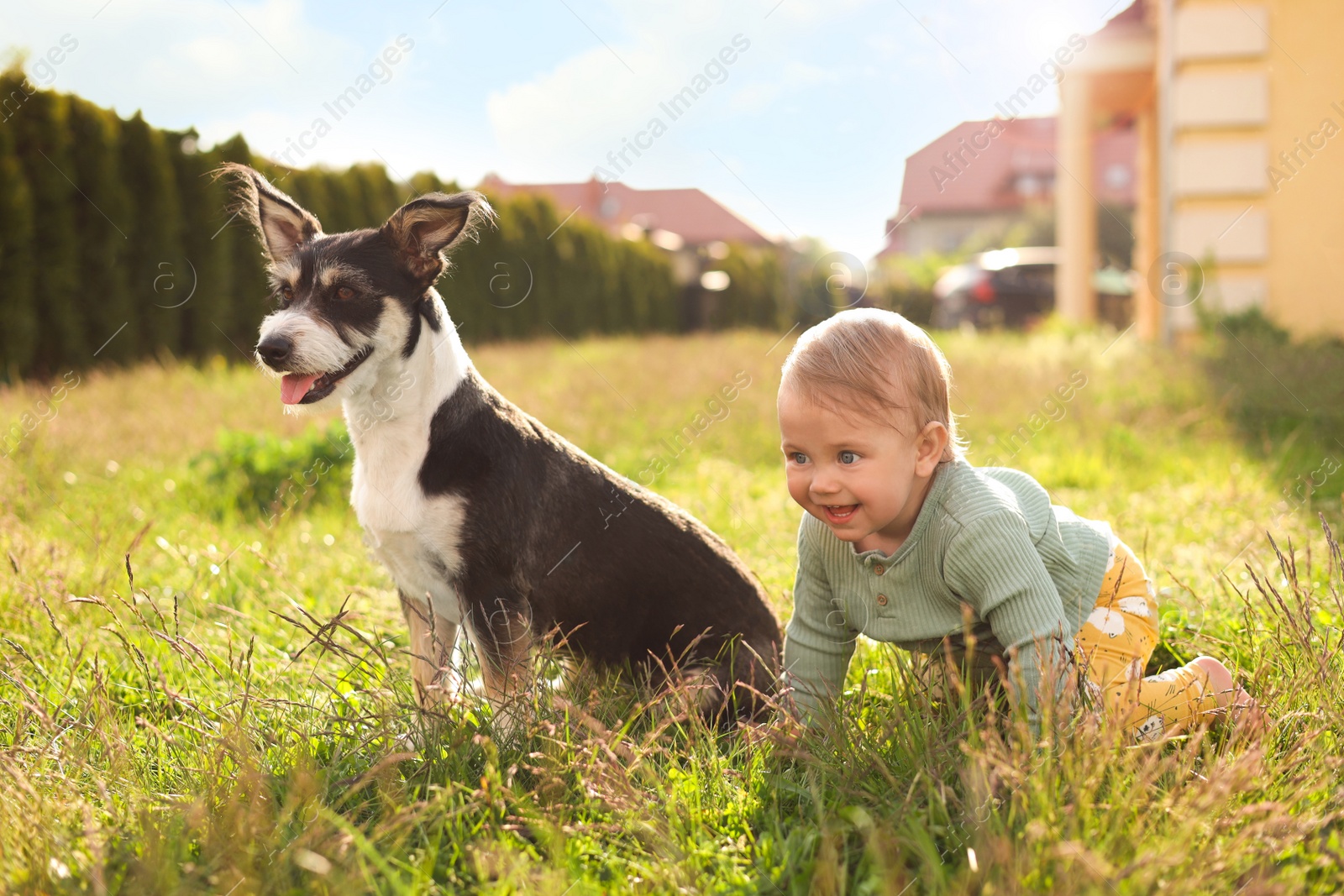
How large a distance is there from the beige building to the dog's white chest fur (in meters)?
10.4

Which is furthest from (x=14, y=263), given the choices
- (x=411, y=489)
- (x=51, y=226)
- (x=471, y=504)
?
(x=471, y=504)

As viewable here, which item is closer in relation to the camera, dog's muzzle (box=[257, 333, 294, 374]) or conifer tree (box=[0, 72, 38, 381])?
Result: dog's muzzle (box=[257, 333, 294, 374])

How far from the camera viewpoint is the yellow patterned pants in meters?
2.44

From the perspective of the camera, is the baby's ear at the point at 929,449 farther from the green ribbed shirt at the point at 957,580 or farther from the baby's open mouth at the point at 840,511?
the baby's open mouth at the point at 840,511

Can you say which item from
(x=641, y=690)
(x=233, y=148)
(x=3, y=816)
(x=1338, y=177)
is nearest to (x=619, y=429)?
(x=641, y=690)

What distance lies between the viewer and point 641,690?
2.83 metres

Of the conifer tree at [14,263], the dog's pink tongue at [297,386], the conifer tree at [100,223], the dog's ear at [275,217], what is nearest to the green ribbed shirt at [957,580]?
the dog's pink tongue at [297,386]

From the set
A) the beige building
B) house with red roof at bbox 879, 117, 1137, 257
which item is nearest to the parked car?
the beige building

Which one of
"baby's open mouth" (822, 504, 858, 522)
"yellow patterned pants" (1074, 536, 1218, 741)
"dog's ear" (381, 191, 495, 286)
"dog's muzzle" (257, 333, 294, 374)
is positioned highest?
"dog's ear" (381, 191, 495, 286)

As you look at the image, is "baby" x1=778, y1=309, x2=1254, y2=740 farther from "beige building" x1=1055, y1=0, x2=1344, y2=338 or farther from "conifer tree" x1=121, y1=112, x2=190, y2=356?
"conifer tree" x1=121, y1=112, x2=190, y2=356

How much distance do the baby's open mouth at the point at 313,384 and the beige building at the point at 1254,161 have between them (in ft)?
34.5

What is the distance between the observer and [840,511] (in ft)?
8.20

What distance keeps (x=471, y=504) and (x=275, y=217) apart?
1.30m

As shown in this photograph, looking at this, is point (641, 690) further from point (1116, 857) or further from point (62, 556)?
point (62, 556)
